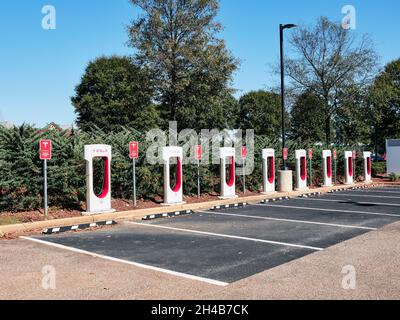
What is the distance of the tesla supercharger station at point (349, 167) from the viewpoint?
22797mm

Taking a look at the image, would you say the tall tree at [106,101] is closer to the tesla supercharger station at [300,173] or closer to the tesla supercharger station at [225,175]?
the tesla supercharger station at [300,173]

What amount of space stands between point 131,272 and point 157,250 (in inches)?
58.5

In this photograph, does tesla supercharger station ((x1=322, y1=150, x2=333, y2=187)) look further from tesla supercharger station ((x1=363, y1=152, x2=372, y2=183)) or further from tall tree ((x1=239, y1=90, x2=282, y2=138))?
tall tree ((x1=239, y1=90, x2=282, y2=138))

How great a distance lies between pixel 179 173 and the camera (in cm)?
1359

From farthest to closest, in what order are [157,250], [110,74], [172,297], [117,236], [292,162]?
[110,74] → [292,162] → [117,236] → [157,250] → [172,297]

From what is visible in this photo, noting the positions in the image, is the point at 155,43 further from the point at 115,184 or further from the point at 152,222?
the point at 152,222

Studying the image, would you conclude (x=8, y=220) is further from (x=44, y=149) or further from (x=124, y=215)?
(x=124, y=215)

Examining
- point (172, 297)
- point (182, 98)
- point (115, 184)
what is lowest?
point (172, 297)

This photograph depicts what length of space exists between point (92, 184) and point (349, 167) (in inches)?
648

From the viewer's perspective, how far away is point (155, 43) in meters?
21.4

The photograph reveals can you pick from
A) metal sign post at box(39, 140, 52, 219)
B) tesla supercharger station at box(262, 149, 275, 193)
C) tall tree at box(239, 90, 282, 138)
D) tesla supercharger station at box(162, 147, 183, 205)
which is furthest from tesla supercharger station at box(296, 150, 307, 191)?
tall tree at box(239, 90, 282, 138)

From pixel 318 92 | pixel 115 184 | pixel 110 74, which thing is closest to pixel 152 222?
pixel 115 184

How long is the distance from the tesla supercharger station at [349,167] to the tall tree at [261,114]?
2698 centimetres

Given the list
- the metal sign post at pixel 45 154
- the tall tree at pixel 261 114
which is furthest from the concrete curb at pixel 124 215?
the tall tree at pixel 261 114
